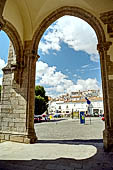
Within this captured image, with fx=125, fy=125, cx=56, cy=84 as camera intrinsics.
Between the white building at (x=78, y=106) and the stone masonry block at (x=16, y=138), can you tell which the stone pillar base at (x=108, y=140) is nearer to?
the stone masonry block at (x=16, y=138)

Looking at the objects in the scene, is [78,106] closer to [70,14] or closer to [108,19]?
[70,14]

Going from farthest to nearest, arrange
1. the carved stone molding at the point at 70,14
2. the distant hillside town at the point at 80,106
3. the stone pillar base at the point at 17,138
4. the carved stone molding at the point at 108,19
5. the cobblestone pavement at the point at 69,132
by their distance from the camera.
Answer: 1. the distant hillside town at the point at 80,106
2. the cobblestone pavement at the point at 69,132
3. the carved stone molding at the point at 70,14
4. the stone pillar base at the point at 17,138
5. the carved stone molding at the point at 108,19

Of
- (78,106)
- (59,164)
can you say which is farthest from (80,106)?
(59,164)

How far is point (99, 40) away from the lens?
387 cm

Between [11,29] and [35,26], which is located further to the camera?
[35,26]

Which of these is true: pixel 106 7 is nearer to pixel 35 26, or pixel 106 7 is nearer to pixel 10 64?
pixel 35 26

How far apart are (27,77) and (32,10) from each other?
2.55 m

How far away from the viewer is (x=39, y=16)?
4684mm

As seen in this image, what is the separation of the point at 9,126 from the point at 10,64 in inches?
86.8

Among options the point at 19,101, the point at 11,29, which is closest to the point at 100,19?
the point at 11,29

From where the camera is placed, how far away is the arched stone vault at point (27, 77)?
3.61 meters

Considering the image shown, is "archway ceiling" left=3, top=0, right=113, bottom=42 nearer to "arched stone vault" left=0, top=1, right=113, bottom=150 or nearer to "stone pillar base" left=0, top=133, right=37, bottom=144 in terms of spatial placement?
"arched stone vault" left=0, top=1, right=113, bottom=150

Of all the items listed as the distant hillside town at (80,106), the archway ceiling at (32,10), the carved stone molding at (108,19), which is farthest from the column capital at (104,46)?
the distant hillside town at (80,106)

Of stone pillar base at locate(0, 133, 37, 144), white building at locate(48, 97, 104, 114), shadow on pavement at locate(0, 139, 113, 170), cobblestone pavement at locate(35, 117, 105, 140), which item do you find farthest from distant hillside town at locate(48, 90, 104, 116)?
shadow on pavement at locate(0, 139, 113, 170)
